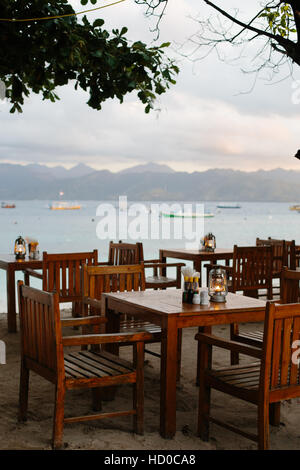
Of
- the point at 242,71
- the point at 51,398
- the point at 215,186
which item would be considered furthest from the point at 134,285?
the point at 215,186

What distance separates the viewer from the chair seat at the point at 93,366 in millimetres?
3015

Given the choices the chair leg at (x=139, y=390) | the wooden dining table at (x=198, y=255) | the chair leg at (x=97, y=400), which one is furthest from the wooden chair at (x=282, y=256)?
the chair leg at (x=139, y=390)

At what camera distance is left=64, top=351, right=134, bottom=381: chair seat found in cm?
301

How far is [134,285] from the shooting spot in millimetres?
4473

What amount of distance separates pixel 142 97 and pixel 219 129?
6318 centimetres

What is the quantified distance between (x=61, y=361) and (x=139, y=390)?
1.69 feet

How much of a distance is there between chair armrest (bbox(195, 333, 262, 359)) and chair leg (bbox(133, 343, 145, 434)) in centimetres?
33

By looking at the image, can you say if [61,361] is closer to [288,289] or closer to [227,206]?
[288,289]

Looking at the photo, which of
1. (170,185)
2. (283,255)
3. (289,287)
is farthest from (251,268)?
(170,185)

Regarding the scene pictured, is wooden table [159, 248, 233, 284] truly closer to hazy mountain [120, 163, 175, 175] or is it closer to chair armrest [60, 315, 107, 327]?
chair armrest [60, 315, 107, 327]

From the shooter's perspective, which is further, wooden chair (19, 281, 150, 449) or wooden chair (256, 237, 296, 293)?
wooden chair (256, 237, 296, 293)

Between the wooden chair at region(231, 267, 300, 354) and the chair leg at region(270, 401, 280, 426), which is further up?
the wooden chair at region(231, 267, 300, 354)

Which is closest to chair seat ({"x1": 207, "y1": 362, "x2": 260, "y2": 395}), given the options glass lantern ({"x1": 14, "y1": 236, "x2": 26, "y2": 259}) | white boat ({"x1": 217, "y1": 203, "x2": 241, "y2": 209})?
glass lantern ({"x1": 14, "y1": 236, "x2": 26, "y2": 259})

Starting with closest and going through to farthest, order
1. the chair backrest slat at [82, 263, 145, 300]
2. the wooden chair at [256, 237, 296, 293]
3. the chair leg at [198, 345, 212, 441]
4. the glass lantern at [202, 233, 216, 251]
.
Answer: the chair leg at [198, 345, 212, 441], the chair backrest slat at [82, 263, 145, 300], the glass lantern at [202, 233, 216, 251], the wooden chair at [256, 237, 296, 293]
